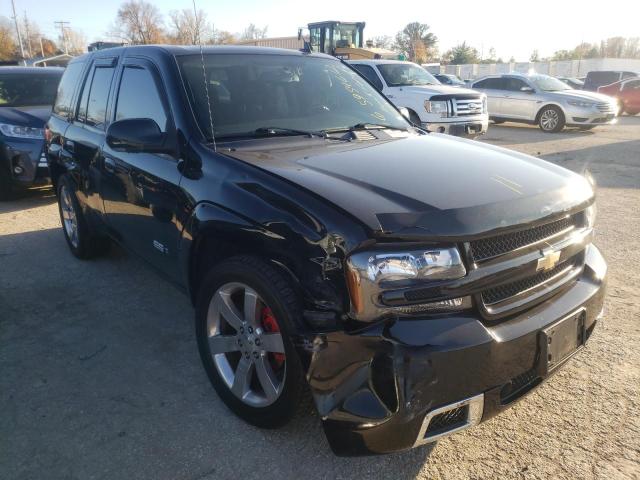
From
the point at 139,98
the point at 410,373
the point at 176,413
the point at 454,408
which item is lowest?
the point at 176,413

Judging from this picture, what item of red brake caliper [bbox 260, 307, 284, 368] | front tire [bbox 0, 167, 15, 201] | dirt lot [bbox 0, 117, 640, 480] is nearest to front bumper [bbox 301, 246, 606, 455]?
red brake caliper [bbox 260, 307, 284, 368]

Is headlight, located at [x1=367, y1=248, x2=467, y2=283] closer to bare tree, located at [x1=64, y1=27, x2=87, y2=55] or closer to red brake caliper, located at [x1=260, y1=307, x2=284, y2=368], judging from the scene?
red brake caliper, located at [x1=260, y1=307, x2=284, y2=368]

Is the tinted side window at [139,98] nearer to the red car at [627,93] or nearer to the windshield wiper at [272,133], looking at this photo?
the windshield wiper at [272,133]

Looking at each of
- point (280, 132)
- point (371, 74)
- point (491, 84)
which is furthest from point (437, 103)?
point (280, 132)

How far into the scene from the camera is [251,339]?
97.0 inches

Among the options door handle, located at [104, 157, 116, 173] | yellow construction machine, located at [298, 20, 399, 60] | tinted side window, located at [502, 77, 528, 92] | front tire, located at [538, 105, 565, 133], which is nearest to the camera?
door handle, located at [104, 157, 116, 173]

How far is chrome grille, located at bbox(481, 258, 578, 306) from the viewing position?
2068 mm

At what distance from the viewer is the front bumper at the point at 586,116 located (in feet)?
46.7

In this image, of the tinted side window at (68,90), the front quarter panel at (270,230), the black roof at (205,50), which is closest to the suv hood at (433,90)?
the black roof at (205,50)

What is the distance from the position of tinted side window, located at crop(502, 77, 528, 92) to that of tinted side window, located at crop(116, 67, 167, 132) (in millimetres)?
14436

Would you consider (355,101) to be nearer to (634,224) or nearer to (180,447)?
(180,447)

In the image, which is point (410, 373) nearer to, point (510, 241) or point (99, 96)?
point (510, 241)

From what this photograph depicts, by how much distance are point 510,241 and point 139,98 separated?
253cm

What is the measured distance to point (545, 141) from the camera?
13.0 metres
